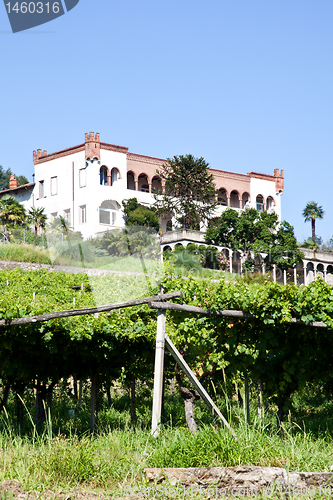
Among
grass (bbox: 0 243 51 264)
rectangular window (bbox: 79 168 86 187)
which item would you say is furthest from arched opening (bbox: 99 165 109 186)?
grass (bbox: 0 243 51 264)

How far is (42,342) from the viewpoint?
8.26 meters

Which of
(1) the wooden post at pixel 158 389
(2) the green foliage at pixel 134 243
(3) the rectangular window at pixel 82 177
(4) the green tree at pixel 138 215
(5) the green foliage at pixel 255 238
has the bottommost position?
(1) the wooden post at pixel 158 389

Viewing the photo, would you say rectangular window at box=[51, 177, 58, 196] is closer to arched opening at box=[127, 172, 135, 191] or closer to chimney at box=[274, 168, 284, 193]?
arched opening at box=[127, 172, 135, 191]

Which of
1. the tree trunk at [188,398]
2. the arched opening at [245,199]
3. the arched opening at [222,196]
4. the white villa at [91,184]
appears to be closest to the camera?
the tree trunk at [188,398]

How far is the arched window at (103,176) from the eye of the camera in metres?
46.5

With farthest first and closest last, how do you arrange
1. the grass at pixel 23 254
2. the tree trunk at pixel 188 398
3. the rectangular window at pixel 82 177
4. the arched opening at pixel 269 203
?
the arched opening at pixel 269 203 → the rectangular window at pixel 82 177 → the grass at pixel 23 254 → the tree trunk at pixel 188 398

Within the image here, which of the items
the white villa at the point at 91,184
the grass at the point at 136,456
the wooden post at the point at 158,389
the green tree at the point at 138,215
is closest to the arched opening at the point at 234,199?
the white villa at the point at 91,184

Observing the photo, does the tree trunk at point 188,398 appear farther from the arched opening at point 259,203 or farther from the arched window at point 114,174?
the arched opening at point 259,203

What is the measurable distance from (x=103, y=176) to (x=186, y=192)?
681 cm

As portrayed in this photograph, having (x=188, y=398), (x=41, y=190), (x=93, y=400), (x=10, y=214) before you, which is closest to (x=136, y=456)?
(x=93, y=400)

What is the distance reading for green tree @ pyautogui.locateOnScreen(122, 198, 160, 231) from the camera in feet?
142

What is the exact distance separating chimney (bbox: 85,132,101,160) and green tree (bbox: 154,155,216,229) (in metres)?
5.09

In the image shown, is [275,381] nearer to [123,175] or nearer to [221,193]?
[123,175]

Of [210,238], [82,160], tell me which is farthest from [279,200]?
[82,160]
